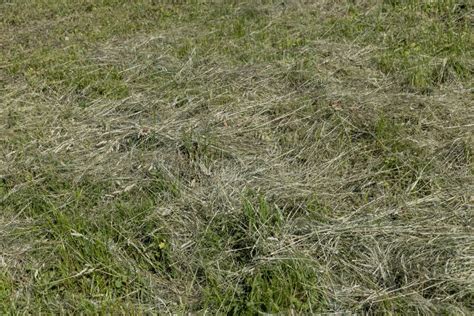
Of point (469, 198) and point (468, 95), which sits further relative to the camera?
point (468, 95)

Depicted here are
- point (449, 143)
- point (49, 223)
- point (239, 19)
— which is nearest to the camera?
point (49, 223)

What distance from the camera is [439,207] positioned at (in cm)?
269

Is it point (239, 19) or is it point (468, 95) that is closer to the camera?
point (468, 95)

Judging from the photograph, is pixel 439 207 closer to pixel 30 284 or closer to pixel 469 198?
pixel 469 198

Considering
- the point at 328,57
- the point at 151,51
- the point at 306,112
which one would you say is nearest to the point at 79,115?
the point at 151,51

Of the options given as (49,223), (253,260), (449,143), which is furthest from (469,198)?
(49,223)

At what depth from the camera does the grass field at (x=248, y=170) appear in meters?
2.39

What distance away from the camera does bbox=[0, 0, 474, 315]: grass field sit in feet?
7.85

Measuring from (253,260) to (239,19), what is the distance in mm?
3804

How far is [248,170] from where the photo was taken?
316 cm

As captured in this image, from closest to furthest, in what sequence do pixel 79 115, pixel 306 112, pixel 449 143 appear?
1. pixel 449 143
2. pixel 306 112
3. pixel 79 115

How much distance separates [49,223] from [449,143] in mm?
2295

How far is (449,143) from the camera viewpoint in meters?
3.16

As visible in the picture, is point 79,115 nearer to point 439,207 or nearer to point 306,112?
point 306,112
